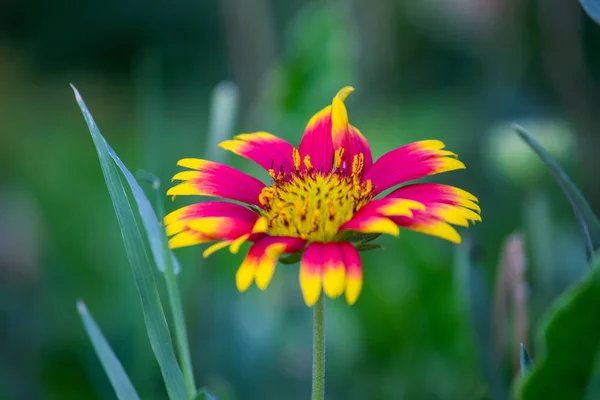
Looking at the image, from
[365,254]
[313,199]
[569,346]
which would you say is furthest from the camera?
[365,254]

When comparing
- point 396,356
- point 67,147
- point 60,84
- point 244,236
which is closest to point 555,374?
point 244,236

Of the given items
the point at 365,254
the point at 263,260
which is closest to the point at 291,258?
the point at 263,260

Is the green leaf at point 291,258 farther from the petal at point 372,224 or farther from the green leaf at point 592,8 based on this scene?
the green leaf at point 592,8

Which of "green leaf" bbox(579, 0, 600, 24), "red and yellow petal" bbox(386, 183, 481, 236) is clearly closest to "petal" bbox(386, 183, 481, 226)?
"red and yellow petal" bbox(386, 183, 481, 236)

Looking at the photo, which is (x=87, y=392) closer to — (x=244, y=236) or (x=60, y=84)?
(x=244, y=236)

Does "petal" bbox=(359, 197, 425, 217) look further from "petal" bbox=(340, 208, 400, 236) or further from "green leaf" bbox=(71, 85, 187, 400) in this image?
"green leaf" bbox=(71, 85, 187, 400)

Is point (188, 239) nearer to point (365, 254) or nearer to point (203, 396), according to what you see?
point (203, 396)
